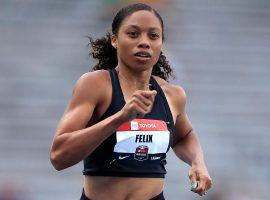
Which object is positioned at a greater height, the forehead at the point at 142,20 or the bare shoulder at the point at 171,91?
the forehead at the point at 142,20

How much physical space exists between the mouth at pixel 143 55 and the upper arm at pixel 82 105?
197 mm

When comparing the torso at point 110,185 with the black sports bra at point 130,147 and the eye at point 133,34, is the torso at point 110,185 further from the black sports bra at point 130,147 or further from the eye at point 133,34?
the eye at point 133,34

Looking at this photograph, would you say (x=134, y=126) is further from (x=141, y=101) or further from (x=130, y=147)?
(x=141, y=101)

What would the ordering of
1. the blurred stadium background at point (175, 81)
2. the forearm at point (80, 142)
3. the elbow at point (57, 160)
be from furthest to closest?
the blurred stadium background at point (175, 81) → the elbow at point (57, 160) → the forearm at point (80, 142)

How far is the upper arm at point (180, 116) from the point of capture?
12.2 feet

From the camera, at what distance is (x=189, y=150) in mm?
3777

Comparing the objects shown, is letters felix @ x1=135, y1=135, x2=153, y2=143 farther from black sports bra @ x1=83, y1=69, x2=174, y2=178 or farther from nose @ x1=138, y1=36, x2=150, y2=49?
nose @ x1=138, y1=36, x2=150, y2=49

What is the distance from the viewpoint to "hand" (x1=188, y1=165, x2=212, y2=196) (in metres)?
3.35

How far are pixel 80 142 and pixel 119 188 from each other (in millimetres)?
408

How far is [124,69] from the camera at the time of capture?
11.4 feet

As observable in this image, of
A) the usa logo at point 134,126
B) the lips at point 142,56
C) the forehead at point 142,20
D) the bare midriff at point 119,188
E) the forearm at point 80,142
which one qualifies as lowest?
the bare midriff at point 119,188

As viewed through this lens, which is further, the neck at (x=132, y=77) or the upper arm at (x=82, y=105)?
the neck at (x=132, y=77)

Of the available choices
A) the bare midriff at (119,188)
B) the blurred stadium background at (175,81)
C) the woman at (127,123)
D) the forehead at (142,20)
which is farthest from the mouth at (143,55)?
the blurred stadium background at (175,81)

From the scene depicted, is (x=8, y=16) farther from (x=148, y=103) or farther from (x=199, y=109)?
(x=148, y=103)
